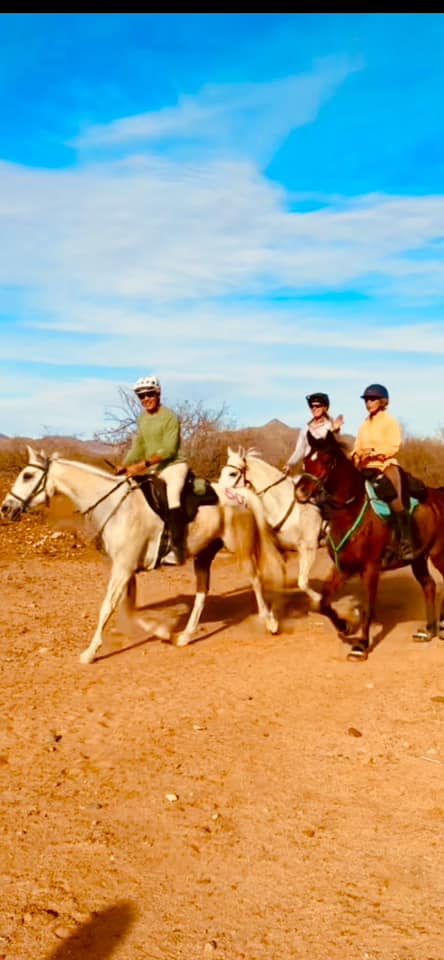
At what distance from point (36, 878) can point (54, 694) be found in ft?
9.72

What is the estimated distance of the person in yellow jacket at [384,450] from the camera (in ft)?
27.2

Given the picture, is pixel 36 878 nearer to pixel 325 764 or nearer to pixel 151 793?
pixel 151 793

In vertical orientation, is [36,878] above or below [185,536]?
below

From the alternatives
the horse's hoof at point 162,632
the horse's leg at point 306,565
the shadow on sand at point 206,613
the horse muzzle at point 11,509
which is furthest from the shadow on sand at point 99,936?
the horse's leg at point 306,565

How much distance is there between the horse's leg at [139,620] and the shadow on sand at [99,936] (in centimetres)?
462

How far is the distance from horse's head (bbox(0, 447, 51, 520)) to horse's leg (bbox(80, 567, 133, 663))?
3.60 feet

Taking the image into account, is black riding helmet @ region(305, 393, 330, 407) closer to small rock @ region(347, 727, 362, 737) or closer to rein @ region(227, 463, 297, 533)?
rein @ region(227, 463, 297, 533)

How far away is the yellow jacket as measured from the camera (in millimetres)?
8367

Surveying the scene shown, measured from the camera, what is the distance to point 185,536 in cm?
856

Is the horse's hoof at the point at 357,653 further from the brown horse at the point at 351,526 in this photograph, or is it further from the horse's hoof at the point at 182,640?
the horse's hoof at the point at 182,640

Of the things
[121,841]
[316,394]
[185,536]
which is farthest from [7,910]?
[316,394]

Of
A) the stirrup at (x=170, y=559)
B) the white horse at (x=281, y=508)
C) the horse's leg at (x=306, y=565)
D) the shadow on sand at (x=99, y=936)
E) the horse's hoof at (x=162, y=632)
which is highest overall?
the white horse at (x=281, y=508)

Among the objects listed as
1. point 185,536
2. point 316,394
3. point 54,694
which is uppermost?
point 316,394

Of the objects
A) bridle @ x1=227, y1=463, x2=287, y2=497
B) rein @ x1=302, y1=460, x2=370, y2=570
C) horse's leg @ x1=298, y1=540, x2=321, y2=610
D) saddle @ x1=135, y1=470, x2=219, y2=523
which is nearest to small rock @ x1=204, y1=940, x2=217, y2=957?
rein @ x1=302, y1=460, x2=370, y2=570
